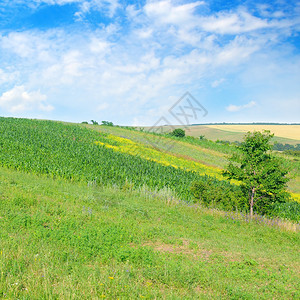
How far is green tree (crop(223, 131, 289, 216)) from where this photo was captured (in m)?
12.4

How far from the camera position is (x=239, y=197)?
14.4m

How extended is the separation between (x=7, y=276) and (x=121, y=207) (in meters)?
7.12

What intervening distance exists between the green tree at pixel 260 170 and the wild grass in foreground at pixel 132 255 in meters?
2.03

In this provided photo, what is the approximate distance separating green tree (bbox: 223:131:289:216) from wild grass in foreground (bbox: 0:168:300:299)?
203 cm

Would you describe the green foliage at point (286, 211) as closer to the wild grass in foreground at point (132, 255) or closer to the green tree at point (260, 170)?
the green tree at point (260, 170)

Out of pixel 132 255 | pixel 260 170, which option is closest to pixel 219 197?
pixel 260 170

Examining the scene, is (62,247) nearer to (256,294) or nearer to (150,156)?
(256,294)

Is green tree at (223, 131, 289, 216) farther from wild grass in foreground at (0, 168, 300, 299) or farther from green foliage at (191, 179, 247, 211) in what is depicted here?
wild grass in foreground at (0, 168, 300, 299)

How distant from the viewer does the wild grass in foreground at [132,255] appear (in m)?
4.78

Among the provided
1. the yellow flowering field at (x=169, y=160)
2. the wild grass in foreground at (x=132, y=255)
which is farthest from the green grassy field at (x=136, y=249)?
the yellow flowering field at (x=169, y=160)

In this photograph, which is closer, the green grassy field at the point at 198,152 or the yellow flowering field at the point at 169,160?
the yellow flowering field at the point at 169,160

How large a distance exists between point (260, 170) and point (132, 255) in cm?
876

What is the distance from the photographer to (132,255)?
20.5 ft

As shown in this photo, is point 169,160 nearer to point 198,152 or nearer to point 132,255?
point 198,152
